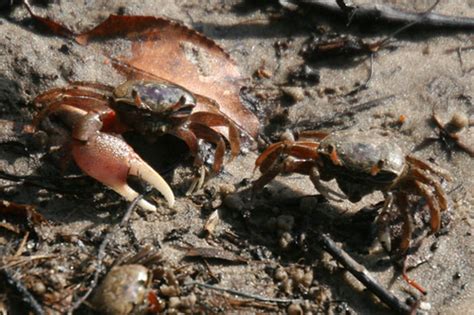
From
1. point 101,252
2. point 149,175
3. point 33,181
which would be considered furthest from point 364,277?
point 33,181

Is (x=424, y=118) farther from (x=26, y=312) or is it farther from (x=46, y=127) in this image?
(x=26, y=312)

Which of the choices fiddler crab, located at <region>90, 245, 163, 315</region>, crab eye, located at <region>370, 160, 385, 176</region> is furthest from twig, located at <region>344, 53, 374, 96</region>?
fiddler crab, located at <region>90, 245, 163, 315</region>

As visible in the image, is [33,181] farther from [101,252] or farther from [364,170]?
[364,170]

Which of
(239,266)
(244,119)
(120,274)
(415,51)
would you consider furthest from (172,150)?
(415,51)

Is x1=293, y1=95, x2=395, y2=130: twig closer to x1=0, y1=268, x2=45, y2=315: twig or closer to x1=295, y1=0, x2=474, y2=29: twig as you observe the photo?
x1=295, y1=0, x2=474, y2=29: twig

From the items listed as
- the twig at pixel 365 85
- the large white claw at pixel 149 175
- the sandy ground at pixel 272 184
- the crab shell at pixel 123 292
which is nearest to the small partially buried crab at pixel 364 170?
the sandy ground at pixel 272 184

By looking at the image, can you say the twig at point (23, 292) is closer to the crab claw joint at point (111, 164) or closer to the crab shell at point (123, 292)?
the crab shell at point (123, 292)
